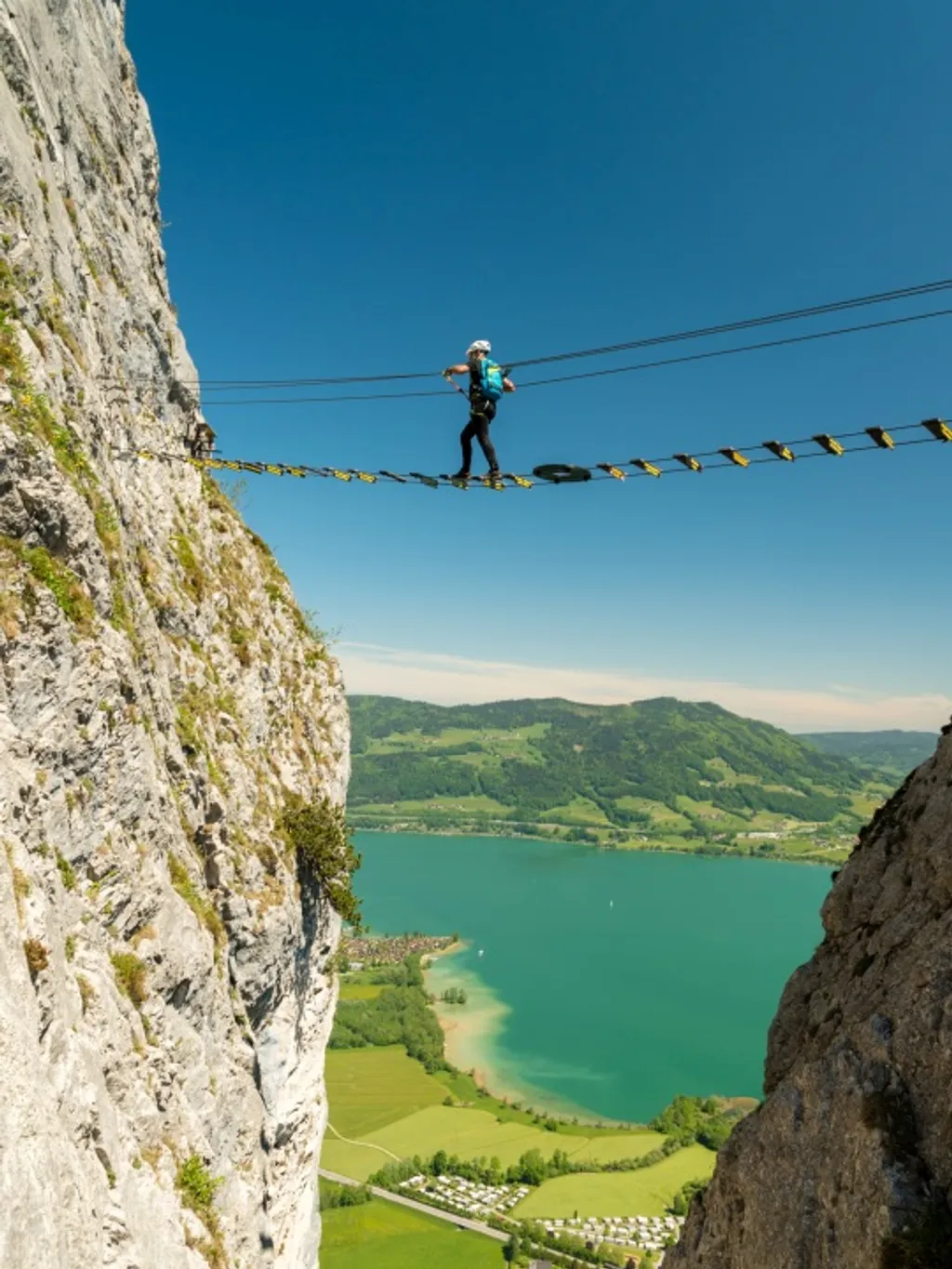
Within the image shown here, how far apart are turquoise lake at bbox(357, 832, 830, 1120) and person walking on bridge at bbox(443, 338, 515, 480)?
296ft

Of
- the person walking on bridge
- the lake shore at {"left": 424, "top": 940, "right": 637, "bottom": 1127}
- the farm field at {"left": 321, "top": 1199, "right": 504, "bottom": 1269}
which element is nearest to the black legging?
the person walking on bridge

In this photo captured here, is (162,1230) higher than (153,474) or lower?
lower

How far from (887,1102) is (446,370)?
1220cm

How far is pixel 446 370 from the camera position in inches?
527

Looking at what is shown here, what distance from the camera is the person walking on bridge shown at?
13.2m

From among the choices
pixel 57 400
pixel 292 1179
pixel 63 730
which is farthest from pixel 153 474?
pixel 292 1179

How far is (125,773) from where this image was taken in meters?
14.0

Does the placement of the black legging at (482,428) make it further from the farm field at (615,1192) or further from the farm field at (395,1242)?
the farm field at (615,1192)

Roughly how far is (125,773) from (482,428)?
368 inches

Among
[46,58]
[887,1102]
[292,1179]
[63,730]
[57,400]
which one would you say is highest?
[46,58]

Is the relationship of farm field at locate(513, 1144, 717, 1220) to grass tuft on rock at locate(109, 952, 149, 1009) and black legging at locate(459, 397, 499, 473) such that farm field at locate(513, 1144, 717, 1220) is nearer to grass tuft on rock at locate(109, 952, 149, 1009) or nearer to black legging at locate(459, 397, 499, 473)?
grass tuft on rock at locate(109, 952, 149, 1009)

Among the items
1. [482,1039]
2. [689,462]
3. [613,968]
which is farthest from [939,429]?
[613,968]

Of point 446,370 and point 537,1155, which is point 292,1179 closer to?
point 446,370

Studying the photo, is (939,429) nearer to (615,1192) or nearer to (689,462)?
(689,462)
